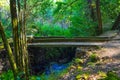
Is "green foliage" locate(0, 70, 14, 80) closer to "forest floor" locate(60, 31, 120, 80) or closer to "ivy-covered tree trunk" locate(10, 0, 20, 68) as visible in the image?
"forest floor" locate(60, 31, 120, 80)

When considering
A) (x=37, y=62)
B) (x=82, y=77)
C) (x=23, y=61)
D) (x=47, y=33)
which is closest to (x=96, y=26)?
(x=37, y=62)

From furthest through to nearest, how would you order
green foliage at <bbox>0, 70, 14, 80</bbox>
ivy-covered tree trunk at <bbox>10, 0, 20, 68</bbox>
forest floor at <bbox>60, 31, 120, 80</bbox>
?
green foliage at <bbox>0, 70, 14, 80</bbox>
forest floor at <bbox>60, 31, 120, 80</bbox>
ivy-covered tree trunk at <bbox>10, 0, 20, 68</bbox>

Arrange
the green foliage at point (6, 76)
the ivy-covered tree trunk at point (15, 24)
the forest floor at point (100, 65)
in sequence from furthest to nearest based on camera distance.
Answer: the green foliage at point (6, 76) → the forest floor at point (100, 65) → the ivy-covered tree trunk at point (15, 24)

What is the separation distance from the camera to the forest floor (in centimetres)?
932

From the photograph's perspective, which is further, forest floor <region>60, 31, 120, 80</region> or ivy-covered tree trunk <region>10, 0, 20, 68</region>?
forest floor <region>60, 31, 120, 80</region>

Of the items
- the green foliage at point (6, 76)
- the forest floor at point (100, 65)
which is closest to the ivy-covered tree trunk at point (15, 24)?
the forest floor at point (100, 65)

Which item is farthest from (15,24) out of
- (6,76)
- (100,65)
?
(6,76)

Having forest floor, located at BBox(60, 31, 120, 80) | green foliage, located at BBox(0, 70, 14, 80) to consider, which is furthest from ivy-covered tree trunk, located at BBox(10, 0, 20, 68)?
green foliage, located at BBox(0, 70, 14, 80)

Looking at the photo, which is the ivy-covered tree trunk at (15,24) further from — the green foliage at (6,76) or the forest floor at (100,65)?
the green foliage at (6,76)

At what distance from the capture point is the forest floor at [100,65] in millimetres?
9320

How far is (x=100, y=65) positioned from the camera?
1065 centimetres

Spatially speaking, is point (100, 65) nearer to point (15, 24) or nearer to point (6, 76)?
point (15, 24)

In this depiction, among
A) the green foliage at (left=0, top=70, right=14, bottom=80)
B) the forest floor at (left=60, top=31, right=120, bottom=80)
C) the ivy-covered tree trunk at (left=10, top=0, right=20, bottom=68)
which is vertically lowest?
the green foliage at (left=0, top=70, right=14, bottom=80)

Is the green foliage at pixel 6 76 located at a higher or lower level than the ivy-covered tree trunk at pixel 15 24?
lower
